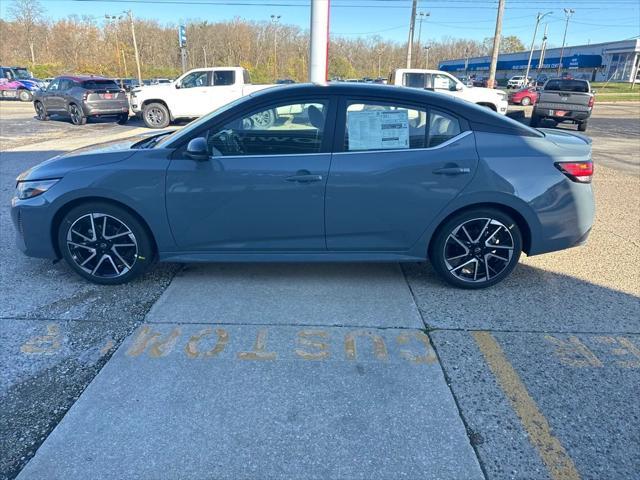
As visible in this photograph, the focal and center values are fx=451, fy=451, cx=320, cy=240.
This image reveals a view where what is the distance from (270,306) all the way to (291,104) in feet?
5.35

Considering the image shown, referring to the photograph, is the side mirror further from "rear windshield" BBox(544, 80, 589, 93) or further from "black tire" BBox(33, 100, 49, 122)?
"black tire" BBox(33, 100, 49, 122)

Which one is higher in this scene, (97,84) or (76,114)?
(97,84)

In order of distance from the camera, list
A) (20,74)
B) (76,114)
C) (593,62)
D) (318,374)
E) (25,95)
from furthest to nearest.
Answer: (593,62), (20,74), (25,95), (76,114), (318,374)

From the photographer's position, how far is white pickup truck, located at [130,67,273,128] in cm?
1507

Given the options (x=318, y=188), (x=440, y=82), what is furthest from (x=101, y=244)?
(x=440, y=82)

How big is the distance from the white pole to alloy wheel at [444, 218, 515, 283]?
5308 millimetres

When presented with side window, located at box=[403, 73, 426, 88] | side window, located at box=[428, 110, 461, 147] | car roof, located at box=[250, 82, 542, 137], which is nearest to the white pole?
car roof, located at box=[250, 82, 542, 137]

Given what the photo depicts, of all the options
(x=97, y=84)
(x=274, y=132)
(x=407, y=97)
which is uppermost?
(x=407, y=97)

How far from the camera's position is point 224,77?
49.7 ft

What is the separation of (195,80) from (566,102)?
42.0ft

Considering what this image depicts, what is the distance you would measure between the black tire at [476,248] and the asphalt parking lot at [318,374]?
17cm

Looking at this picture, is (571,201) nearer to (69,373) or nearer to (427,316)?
(427,316)

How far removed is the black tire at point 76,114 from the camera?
16352 millimetres

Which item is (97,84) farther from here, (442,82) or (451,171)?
(451,171)
